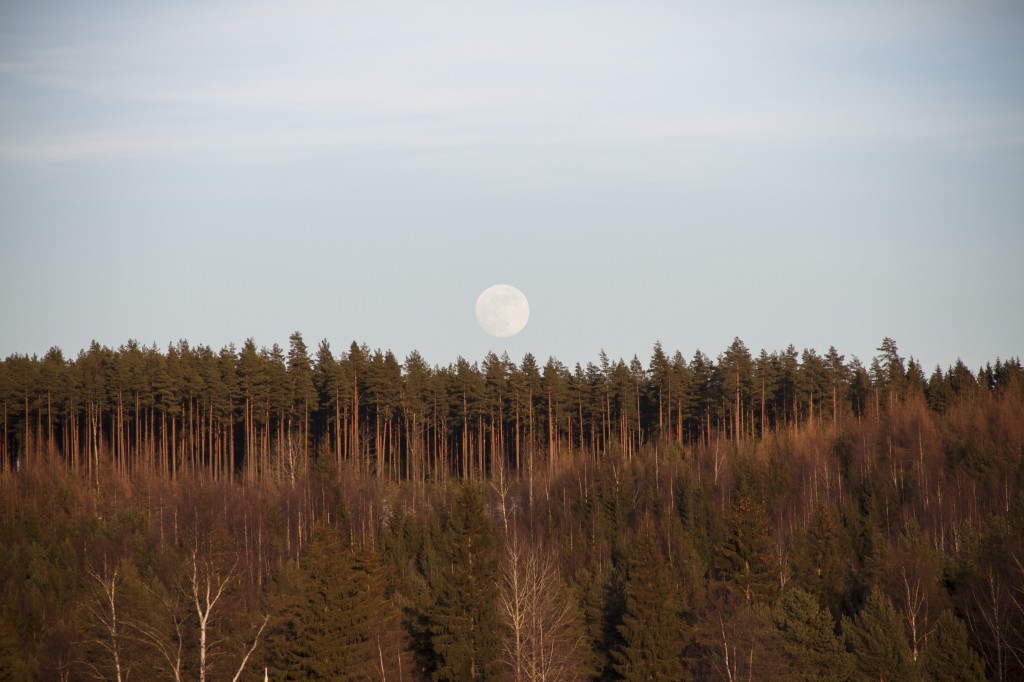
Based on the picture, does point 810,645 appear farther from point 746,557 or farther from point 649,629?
point 746,557

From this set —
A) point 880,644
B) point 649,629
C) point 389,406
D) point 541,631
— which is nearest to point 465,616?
point 541,631

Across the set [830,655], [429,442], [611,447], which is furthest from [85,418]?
[830,655]

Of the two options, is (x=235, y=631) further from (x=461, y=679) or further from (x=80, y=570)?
(x=80, y=570)

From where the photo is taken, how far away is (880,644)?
45531 millimetres

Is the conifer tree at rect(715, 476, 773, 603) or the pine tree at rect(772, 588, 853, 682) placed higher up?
the conifer tree at rect(715, 476, 773, 603)

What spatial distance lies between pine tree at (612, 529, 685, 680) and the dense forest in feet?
0.46

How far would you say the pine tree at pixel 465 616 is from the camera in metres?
50.3

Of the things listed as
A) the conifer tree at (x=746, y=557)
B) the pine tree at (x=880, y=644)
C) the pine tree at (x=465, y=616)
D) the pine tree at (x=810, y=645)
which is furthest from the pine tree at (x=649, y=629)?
the pine tree at (x=880, y=644)

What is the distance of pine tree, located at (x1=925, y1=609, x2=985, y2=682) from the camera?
1751 inches

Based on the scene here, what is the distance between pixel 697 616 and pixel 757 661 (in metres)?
6.56

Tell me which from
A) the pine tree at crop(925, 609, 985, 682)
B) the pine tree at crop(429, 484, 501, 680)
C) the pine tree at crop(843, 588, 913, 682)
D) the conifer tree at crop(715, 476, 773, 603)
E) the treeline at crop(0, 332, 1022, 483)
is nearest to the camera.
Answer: the pine tree at crop(925, 609, 985, 682)

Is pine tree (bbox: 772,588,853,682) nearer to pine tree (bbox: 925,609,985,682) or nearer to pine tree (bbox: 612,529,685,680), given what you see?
pine tree (bbox: 925,609,985,682)

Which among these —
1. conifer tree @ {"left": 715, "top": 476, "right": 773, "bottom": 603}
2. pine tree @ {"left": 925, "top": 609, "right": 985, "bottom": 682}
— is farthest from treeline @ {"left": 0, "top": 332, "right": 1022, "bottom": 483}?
pine tree @ {"left": 925, "top": 609, "right": 985, "bottom": 682}

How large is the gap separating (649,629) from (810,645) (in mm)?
7064
